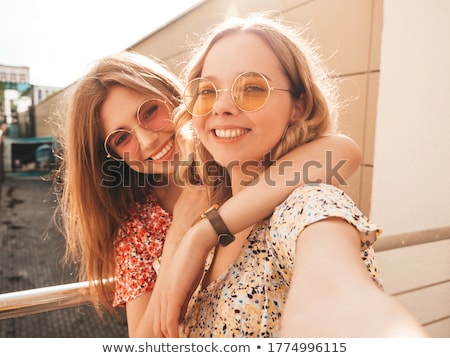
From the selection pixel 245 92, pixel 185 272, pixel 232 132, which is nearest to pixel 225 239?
pixel 185 272

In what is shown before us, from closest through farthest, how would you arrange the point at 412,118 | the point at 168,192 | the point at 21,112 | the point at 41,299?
the point at 41,299 < the point at 168,192 < the point at 412,118 < the point at 21,112

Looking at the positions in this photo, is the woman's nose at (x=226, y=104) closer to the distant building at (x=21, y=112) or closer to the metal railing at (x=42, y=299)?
the metal railing at (x=42, y=299)

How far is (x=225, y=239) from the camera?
3.03 ft

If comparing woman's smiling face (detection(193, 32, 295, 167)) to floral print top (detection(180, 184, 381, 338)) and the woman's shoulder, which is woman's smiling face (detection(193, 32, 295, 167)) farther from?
the woman's shoulder

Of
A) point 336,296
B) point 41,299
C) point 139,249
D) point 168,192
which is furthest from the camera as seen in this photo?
point 168,192

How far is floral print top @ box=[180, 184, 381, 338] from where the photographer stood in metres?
0.71

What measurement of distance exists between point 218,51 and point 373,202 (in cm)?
144

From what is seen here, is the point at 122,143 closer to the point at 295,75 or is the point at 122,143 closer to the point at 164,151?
the point at 164,151

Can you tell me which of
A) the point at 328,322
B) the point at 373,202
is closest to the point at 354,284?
the point at 328,322

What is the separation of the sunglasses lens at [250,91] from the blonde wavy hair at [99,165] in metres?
0.53

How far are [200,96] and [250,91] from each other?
162 millimetres

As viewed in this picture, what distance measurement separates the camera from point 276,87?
929 mm

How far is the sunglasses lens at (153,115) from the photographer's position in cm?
130
